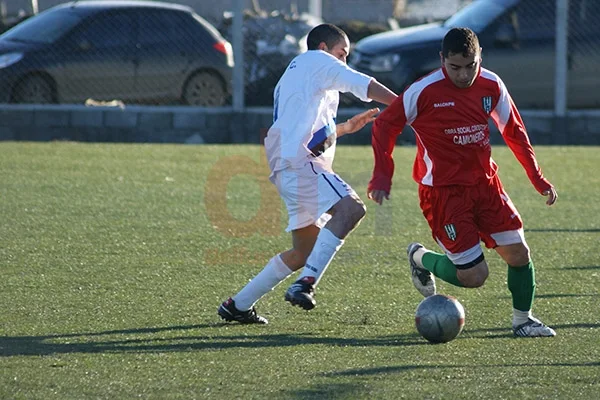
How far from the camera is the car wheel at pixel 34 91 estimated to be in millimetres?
13875

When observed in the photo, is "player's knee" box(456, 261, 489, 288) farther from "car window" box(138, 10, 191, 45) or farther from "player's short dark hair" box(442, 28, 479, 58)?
"car window" box(138, 10, 191, 45)

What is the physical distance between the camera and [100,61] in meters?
14.1

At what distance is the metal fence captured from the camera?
1394 centimetres

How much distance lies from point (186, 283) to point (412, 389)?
8.09ft

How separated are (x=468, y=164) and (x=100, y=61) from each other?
9.40m

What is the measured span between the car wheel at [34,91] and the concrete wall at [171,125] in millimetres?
250

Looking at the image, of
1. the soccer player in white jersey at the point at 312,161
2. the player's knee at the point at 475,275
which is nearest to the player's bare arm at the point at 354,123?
the soccer player in white jersey at the point at 312,161

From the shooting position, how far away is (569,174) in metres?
11.6

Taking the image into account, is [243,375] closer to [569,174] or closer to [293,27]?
[569,174]

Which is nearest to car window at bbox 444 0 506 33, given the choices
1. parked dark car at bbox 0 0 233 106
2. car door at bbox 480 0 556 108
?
car door at bbox 480 0 556 108

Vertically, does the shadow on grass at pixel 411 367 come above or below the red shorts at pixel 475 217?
below

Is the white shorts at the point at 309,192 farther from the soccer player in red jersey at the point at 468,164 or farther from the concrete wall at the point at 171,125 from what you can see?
the concrete wall at the point at 171,125

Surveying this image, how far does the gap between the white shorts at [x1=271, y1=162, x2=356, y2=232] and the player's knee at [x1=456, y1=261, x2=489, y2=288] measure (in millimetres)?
721

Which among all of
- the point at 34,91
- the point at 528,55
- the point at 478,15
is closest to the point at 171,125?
the point at 34,91
